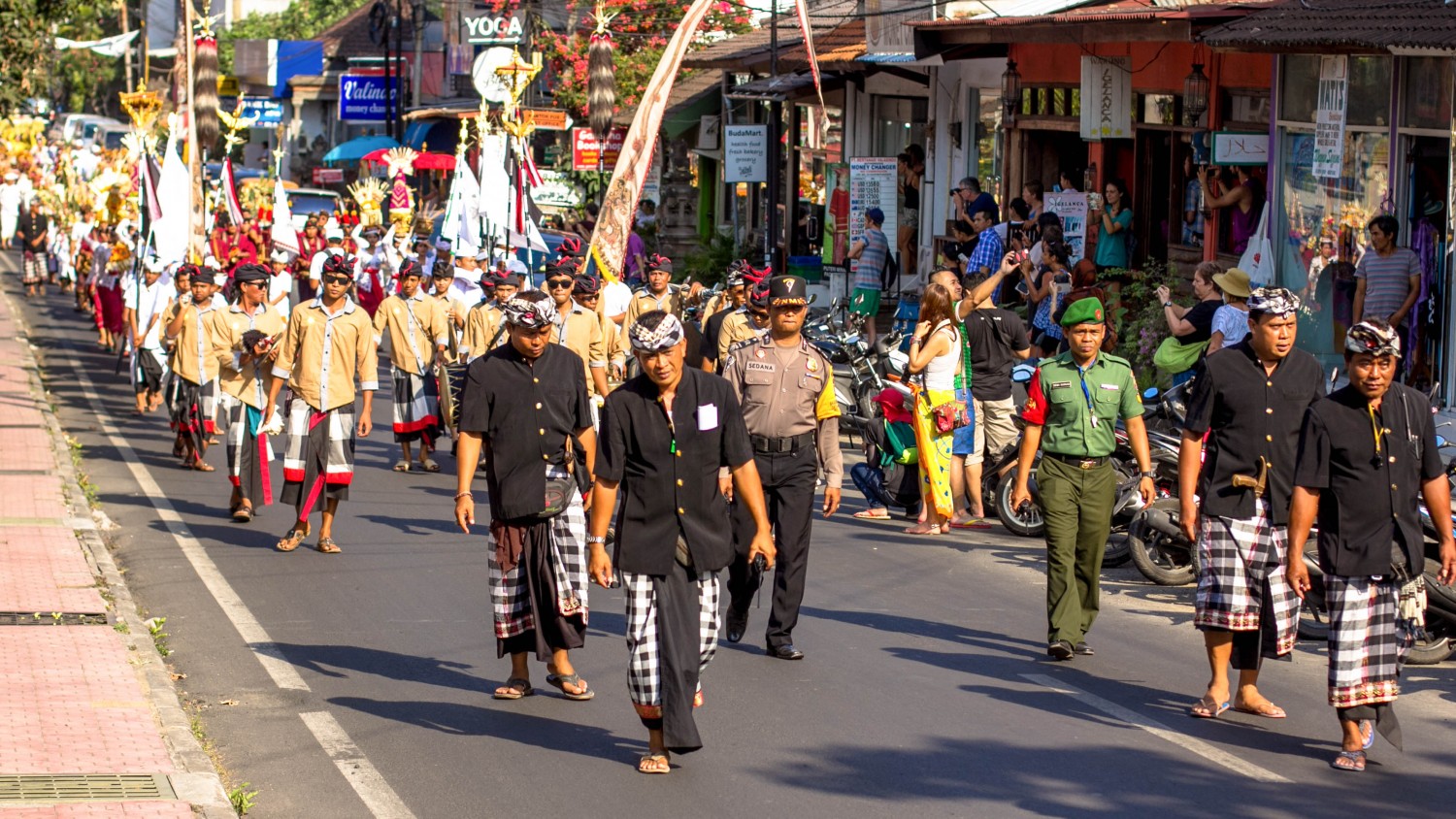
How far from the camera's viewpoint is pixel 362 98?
49625 millimetres

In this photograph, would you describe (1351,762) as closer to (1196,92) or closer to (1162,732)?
(1162,732)

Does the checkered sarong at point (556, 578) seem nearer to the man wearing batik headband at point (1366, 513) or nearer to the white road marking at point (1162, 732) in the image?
the white road marking at point (1162, 732)

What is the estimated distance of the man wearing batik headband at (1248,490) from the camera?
8.07 meters

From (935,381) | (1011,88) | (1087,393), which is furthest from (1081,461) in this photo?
(1011,88)

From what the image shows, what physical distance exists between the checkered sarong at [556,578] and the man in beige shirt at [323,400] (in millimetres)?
4329

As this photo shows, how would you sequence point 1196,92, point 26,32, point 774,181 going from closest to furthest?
point 1196,92 → point 26,32 → point 774,181

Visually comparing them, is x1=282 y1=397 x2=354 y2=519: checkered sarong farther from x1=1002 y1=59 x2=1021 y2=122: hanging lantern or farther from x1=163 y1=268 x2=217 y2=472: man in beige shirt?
x1=1002 y1=59 x2=1021 y2=122: hanging lantern

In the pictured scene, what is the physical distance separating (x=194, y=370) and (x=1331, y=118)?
10.1 metres

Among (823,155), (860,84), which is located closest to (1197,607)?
(860,84)

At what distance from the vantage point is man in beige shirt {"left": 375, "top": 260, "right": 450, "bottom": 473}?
16.4 m

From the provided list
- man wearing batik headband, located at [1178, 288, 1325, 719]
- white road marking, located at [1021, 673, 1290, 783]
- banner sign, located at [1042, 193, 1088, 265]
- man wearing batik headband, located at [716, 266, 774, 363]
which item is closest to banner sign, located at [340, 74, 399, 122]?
banner sign, located at [1042, 193, 1088, 265]

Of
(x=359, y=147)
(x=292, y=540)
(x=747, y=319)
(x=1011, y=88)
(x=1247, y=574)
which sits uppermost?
(x=359, y=147)

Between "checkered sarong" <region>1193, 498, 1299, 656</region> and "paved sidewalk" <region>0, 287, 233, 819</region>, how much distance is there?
4.24m

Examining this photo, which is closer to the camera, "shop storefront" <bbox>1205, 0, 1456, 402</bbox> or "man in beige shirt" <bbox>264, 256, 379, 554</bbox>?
"man in beige shirt" <bbox>264, 256, 379, 554</bbox>
